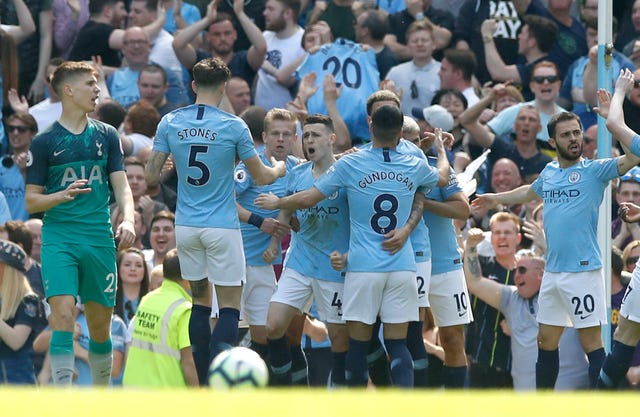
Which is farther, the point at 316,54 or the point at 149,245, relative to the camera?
the point at 316,54

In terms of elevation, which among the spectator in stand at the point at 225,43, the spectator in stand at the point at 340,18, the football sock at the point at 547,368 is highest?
the spectator in stand at the point at 340,18

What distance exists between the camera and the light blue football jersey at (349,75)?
50.0 ft

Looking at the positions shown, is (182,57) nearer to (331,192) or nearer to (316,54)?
(316,54)

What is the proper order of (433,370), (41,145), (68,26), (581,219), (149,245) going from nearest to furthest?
(41,145), (581,219), (433,370), (149,245), (68,26)

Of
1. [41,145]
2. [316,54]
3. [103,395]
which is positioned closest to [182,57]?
[316,54]

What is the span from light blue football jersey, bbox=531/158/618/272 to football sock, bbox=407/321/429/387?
1199mm

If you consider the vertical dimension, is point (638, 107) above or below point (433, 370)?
above

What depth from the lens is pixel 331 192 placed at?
34.7 feet

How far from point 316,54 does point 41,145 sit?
5.94 m

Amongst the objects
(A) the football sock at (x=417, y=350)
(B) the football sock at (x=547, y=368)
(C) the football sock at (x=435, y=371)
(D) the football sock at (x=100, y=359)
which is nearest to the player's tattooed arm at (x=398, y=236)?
(A) the football sock at (x=417, y=350)

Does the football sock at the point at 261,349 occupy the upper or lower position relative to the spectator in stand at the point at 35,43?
lower

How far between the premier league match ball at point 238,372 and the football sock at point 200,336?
3.47 metres

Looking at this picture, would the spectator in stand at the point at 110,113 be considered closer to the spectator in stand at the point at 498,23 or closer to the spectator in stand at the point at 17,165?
the spectator in stand at the point at 17,165

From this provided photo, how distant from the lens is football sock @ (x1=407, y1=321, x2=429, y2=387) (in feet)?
36.8
